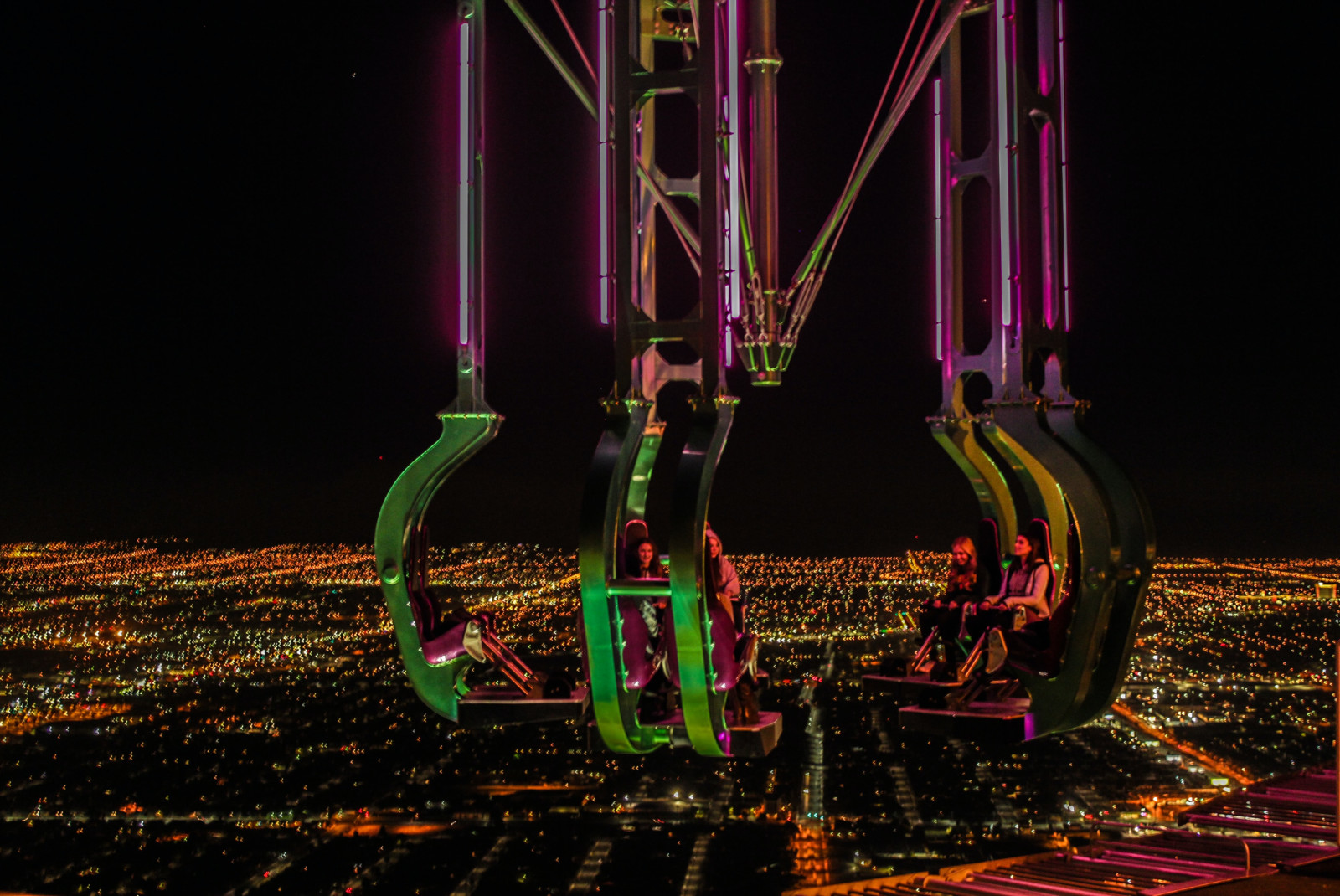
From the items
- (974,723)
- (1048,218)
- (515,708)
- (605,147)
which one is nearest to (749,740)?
(515,708)

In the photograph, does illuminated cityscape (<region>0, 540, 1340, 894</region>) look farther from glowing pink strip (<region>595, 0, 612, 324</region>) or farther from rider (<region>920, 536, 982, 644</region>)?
glowing pink strip (<region>595, 0, 612, 324</region>)

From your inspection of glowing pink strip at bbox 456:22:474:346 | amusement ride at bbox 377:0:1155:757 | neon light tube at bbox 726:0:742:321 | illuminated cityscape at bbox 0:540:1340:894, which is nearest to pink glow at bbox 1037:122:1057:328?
amusement ride at bbox 377:0:1155:757

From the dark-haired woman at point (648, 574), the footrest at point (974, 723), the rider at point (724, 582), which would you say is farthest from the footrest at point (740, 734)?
the footrest at point (974, 723)

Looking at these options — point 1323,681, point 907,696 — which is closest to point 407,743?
point 1323,681

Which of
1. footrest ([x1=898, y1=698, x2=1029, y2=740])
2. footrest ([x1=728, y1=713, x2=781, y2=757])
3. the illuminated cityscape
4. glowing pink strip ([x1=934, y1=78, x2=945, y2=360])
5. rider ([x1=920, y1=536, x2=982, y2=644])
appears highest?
glowing pink strip ([x1=934, y1=78, x2=945, y2=360])

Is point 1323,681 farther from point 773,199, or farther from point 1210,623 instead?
point 773,199

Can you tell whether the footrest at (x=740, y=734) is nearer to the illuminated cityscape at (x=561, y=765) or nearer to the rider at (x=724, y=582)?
the rider at (x=724, y=582)
